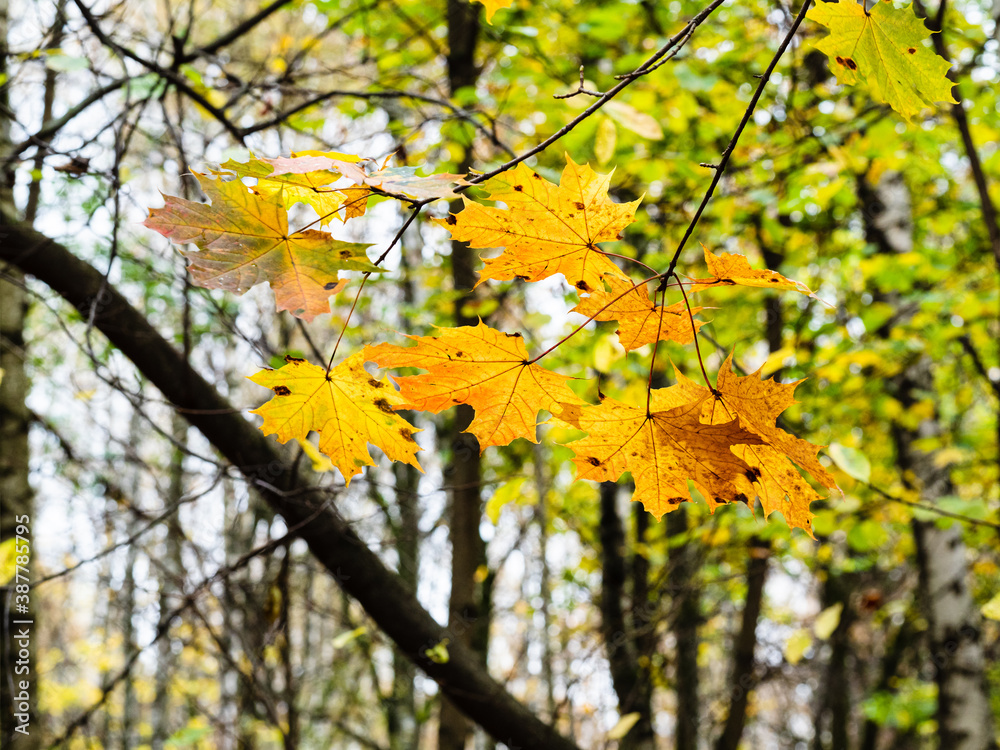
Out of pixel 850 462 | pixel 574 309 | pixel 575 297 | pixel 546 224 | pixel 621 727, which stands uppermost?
pixel 575 297

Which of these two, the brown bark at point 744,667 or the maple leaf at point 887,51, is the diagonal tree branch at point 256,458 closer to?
the maple leaf at point 887,51

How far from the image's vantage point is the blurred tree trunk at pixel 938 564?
120 inches

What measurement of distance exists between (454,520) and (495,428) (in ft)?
5.85

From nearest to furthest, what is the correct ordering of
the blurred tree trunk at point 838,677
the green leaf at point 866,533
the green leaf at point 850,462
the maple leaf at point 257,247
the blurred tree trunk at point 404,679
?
the maple leaf at point 257,247 → the green leaf at point 850,462 → the green leaf at point 866,533 → the blurred tree trunk at point 404,679 → the blurred tree trunk at point 838,677

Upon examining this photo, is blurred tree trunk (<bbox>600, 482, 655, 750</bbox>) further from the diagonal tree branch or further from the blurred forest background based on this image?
the diagonal tree branch

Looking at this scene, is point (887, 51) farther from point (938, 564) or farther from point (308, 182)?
point (938, 564)

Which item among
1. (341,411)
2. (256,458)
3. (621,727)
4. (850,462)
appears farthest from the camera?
(621,727)

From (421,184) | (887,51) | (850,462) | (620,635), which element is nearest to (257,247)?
(421,184)

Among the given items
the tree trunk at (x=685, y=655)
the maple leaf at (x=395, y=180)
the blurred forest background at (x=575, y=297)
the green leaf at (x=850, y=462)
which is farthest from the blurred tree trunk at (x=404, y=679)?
the maple leaf at (x=395, y=180)

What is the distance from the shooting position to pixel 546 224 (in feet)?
2.52

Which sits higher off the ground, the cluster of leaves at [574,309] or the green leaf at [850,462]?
the green leaf at [850,462]

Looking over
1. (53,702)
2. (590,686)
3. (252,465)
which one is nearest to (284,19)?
(252,465)

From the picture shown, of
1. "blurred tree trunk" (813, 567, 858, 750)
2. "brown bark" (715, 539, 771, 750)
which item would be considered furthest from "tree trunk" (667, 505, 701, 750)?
"blurred tree trunk" (813, 567, 858, 750)

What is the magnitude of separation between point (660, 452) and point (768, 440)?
0.13 m
